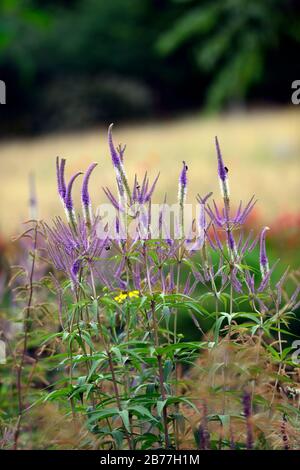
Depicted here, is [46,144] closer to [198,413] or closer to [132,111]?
[132,111]

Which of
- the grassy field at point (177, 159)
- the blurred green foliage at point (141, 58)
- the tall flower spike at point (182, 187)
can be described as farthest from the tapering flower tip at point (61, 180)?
the blurred green foliage at point (141, 58)

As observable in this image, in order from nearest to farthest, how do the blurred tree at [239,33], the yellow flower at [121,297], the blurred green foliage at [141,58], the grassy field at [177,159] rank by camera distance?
1. the yellow flower at [121,297]
2. the grassy field at [177,159]
3. the blurred tree at [239,33]
4. the blurred green foliage at [141,58]

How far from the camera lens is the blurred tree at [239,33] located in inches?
1010

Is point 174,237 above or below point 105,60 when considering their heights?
below

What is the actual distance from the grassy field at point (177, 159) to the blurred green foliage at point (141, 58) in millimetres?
1666

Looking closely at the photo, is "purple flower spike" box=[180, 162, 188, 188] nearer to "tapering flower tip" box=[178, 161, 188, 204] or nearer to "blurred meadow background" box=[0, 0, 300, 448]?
"tapering flower tip" box=[178, 161, 188, 204]

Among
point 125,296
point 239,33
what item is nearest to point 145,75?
point 239,33

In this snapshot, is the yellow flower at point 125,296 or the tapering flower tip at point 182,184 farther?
the yellow flower at point 125,296

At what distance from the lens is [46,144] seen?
74.8 ft

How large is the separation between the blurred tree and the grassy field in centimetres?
157

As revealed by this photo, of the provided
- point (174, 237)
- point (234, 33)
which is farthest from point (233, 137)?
point (174, 237)

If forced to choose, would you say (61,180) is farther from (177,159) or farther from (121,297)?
(177,159)

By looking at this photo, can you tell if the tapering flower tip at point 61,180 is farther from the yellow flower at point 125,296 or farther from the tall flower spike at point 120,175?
the yellow flower at point 125,296
